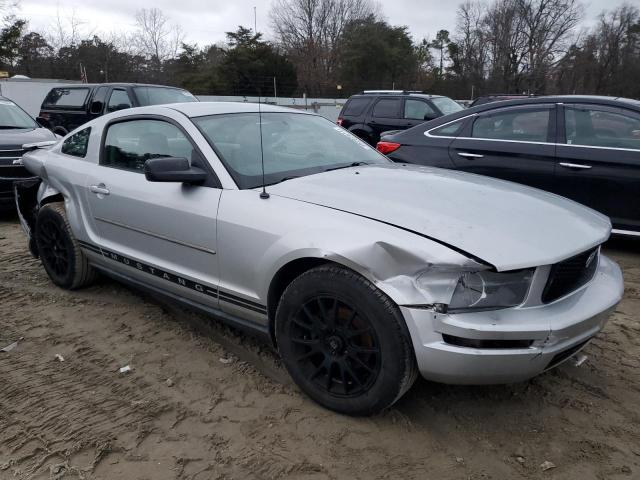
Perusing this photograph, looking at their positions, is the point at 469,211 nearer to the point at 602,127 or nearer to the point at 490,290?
the point at 490,290

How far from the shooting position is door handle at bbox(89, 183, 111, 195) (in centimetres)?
357

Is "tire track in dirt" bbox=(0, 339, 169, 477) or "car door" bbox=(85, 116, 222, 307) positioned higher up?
"car door" bbox=(85, 116, 222, 307)

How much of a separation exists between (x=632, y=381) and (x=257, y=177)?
7.71 feet

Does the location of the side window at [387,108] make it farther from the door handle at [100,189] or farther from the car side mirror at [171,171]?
the car side mirror at [171,171]

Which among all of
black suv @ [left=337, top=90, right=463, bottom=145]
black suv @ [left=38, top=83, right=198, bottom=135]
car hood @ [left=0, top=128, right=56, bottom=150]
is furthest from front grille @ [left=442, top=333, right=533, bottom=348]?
black suv @ [left=337, top=90, right=463, bottom=145]

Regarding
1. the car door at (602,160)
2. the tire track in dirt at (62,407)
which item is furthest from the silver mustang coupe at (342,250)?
the car door at (602,160)

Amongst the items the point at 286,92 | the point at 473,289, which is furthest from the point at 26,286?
the point at 286,92

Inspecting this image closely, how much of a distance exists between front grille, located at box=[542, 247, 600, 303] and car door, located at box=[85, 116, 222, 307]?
1.71 m

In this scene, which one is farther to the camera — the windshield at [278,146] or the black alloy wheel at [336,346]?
the windshield at [278,146]

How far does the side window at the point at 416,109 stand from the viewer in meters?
10.4

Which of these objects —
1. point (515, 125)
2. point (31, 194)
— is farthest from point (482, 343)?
point (31, 194)

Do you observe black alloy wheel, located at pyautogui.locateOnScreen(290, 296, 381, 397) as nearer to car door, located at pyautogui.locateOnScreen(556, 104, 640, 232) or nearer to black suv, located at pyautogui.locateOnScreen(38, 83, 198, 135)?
car door, located at pyautogui.locateOnScreen(556, 104, 640, 232)

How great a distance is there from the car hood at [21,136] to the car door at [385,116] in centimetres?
598

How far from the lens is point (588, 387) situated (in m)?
2.73
